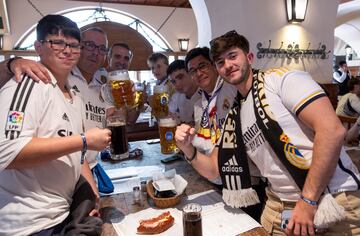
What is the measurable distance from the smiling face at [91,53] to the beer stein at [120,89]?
375 millimetres

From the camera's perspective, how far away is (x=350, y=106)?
14.1 feet

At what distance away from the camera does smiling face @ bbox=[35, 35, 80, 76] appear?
1.11 metres

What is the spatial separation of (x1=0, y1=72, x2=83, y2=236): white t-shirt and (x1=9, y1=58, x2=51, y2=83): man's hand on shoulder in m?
0.03

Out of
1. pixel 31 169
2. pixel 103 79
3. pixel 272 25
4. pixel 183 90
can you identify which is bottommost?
pixel 31 169

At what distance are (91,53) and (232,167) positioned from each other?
1.24 metres

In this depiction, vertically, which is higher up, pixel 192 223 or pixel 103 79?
pixel 103 79

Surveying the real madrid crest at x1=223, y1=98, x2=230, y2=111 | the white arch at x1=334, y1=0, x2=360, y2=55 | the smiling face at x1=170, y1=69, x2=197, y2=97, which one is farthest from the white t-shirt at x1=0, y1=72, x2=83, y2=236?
the white arch at x1=334, y1=0, x2=360, y2=55

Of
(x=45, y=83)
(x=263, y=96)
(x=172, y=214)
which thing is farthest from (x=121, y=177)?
(x=263, y=96)

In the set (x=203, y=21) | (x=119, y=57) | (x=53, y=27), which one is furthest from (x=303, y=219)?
(x=203, y=21)

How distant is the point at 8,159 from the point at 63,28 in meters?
0.58

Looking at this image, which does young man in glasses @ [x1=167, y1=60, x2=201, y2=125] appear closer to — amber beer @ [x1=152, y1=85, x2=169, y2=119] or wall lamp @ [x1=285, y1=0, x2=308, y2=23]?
amber beer @ [x1=152, y1=85, x2=169, y2=119]

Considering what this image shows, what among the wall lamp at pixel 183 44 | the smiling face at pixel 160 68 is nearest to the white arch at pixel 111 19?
the wall lamp at pixel 183 44

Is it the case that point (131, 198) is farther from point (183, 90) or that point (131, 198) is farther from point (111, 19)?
point (111, 19)

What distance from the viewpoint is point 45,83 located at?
3.45 feet
